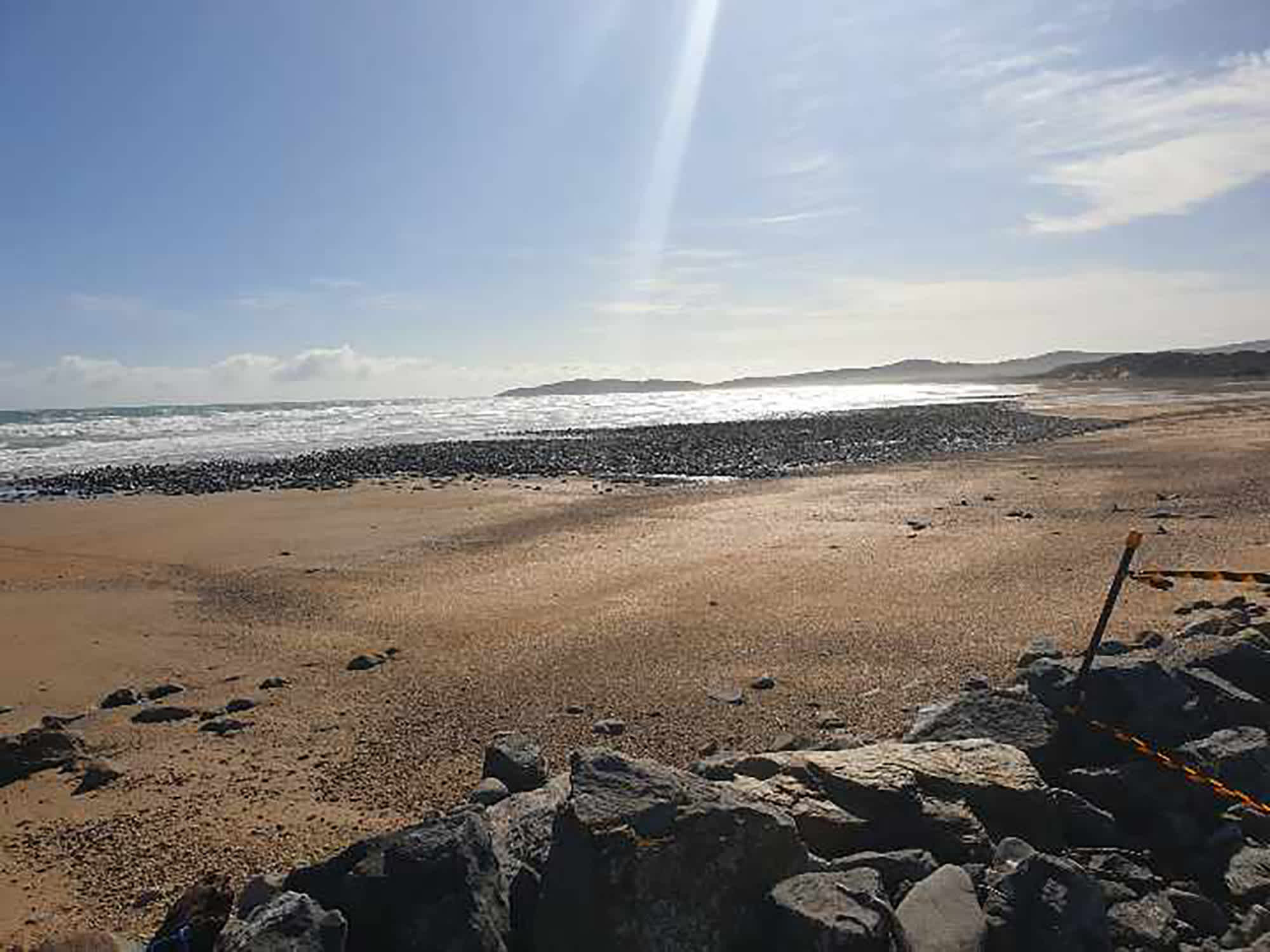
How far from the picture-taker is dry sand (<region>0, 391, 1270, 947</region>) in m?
7.14

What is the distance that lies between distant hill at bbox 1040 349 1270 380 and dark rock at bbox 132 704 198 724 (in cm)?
10824

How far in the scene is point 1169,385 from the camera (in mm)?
92000

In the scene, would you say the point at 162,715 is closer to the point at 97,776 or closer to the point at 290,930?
the point at 97,776

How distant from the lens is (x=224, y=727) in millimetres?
8859

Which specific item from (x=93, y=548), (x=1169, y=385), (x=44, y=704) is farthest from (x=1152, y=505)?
(x=1169, y=385)

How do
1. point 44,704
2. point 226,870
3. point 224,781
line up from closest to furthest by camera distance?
point 226,870, point 224,781, point 44,704

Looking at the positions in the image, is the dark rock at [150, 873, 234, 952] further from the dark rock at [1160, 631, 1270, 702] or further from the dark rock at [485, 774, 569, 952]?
the dark rock at [1160, 631, 1270, 702]

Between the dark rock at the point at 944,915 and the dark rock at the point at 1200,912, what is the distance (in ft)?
4.13

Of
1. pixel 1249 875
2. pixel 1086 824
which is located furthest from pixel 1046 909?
pixel 1249 875

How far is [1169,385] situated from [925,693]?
97914 mm

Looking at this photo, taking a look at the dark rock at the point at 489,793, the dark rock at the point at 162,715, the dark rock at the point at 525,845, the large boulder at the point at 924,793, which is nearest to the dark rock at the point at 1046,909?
the large boulder at the point at 924,793

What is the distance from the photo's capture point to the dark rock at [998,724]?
253 inches

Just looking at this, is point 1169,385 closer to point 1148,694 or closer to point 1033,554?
point 1033,554

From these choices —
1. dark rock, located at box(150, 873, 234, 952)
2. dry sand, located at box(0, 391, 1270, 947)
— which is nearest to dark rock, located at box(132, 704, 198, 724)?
dry sand, located at box(0, 391, 1270, 947)
